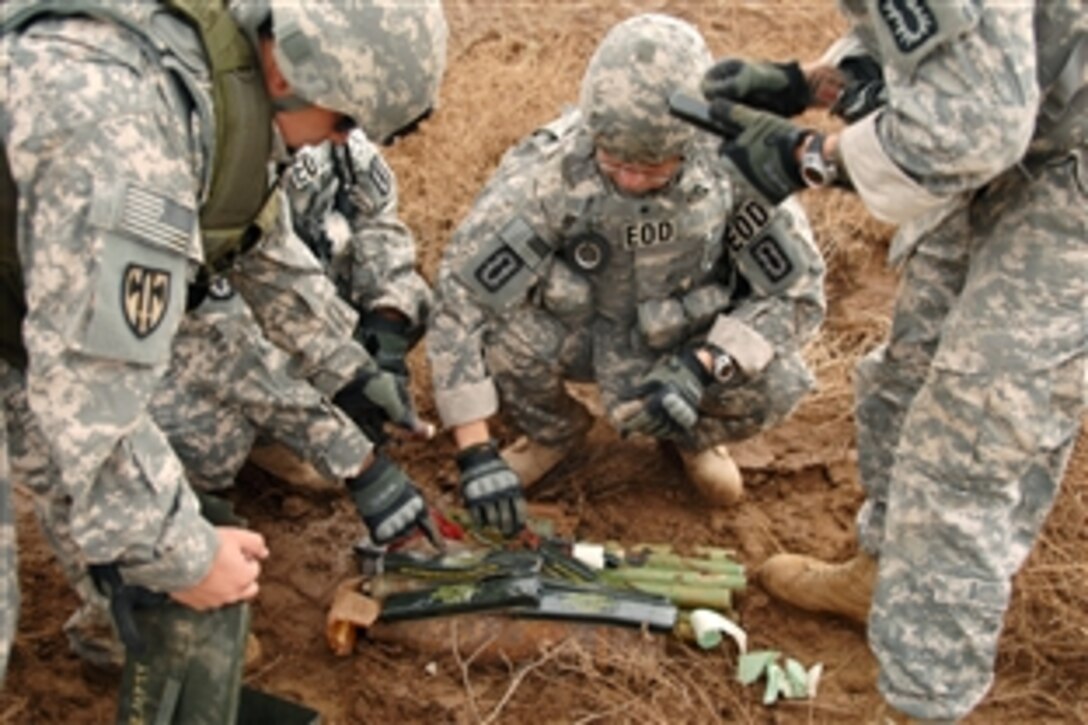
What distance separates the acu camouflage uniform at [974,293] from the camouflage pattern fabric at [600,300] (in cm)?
71

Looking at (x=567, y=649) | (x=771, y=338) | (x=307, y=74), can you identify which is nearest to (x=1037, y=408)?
(x=771, y=338)

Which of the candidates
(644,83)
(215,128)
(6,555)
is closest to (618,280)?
(644,83)

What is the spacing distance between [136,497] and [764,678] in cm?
187

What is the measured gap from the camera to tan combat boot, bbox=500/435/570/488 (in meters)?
4.19

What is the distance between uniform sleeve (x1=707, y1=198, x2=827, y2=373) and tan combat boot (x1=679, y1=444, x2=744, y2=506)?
1.48 feet

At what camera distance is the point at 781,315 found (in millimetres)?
3789

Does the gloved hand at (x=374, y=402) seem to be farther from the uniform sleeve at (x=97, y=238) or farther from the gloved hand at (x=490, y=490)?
the uniform sleeve at (x=97, y=238)

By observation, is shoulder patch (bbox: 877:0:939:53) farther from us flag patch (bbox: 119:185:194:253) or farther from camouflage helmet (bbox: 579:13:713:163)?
us flag patch (bbox: 119:185:194:253)

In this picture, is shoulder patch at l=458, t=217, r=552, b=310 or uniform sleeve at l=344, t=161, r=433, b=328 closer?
shoulder patch at l=458, t=217, r=552, b=310

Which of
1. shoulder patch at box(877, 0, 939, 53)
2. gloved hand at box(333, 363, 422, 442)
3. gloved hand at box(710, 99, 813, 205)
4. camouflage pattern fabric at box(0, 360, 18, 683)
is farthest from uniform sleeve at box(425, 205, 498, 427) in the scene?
shoulder patch at box(877, 0, 939, 53)

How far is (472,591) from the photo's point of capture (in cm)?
354

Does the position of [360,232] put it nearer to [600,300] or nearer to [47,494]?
[600,300]

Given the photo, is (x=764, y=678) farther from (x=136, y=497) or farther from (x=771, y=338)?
(x=136, y=497)

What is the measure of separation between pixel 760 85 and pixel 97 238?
171 cm
